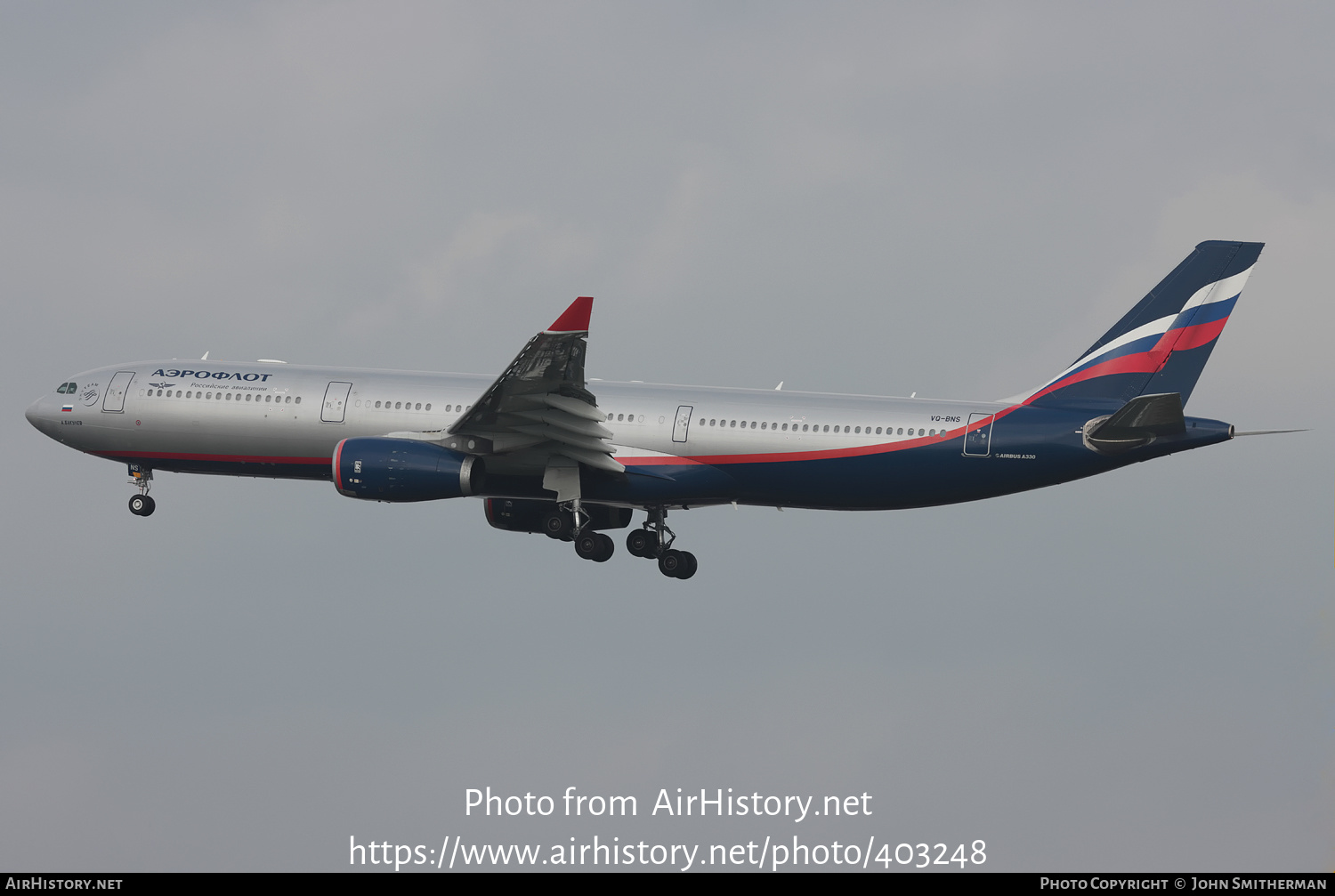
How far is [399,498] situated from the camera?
41875 millimetres

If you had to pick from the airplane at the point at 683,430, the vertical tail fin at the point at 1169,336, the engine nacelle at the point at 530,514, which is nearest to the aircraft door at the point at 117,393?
the airplane at the point at 683,430

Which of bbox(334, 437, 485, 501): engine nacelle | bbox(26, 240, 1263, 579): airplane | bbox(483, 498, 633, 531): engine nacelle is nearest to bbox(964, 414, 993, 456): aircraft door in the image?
bbox(26, 240, 1263, 579): airplane

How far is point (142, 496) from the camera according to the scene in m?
49.4

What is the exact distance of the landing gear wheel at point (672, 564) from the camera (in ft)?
156

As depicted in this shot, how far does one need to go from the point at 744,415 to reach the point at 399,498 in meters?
9.80

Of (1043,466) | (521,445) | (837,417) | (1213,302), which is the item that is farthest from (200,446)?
(1213,302)

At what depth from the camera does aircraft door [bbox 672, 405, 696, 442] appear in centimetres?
4359

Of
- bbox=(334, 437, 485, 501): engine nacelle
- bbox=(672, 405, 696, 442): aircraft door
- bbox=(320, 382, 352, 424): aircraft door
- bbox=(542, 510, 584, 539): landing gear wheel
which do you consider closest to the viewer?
bbox=(334, 437, 485, 501): engine nacelle

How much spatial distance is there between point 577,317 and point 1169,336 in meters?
16.3

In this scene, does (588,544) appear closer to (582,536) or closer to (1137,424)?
(582,536)

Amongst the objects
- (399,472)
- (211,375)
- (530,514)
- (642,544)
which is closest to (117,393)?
(211,375)

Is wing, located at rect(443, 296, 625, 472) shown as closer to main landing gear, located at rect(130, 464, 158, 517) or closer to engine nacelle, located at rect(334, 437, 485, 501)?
engine nacelle, located at rect(334, 437, 485, 501)

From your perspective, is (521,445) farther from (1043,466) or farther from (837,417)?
(1043,466)

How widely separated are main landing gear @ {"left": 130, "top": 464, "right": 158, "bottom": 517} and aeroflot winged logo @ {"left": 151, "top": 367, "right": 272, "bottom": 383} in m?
3.24
